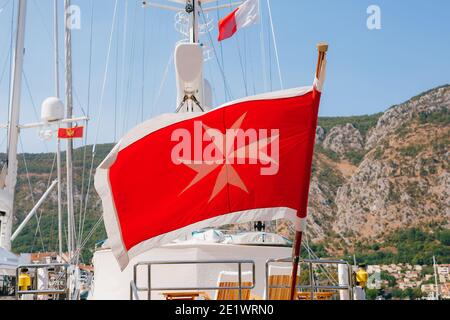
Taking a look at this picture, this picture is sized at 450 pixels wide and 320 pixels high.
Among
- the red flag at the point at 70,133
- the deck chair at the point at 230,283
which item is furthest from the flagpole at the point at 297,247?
the red flag at the point at 70,133

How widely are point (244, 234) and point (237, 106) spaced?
21.6ft

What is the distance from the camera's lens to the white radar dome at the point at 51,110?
1185 inches

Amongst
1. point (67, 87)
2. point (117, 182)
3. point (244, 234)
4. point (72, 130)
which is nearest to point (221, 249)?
point (244, 234)

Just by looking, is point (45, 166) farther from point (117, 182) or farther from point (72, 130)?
point (117, 182)

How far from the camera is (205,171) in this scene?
9.74 metres

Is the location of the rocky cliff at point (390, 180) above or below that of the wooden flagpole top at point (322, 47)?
above

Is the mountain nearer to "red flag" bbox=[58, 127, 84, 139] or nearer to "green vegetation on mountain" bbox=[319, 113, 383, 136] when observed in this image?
"green vegetation on mountain" bbox=[319, 113, 383, 136]

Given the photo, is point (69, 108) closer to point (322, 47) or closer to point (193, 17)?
point (193, 17)

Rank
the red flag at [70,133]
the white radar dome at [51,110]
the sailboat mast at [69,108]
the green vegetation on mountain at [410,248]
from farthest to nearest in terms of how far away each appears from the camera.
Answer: the green vegetation on mountain at [410,248], the sailboat mast at [69,108], the red flag at [70,133], the white radar dome at [51,110]

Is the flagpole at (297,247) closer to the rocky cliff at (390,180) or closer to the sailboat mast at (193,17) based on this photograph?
the sailboat mast at (193,17)

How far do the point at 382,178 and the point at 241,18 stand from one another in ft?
431

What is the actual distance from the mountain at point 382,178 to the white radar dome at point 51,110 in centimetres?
9992

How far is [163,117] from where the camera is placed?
32.6 ft

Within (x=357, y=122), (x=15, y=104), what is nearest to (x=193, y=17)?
(x=15, y=104)
